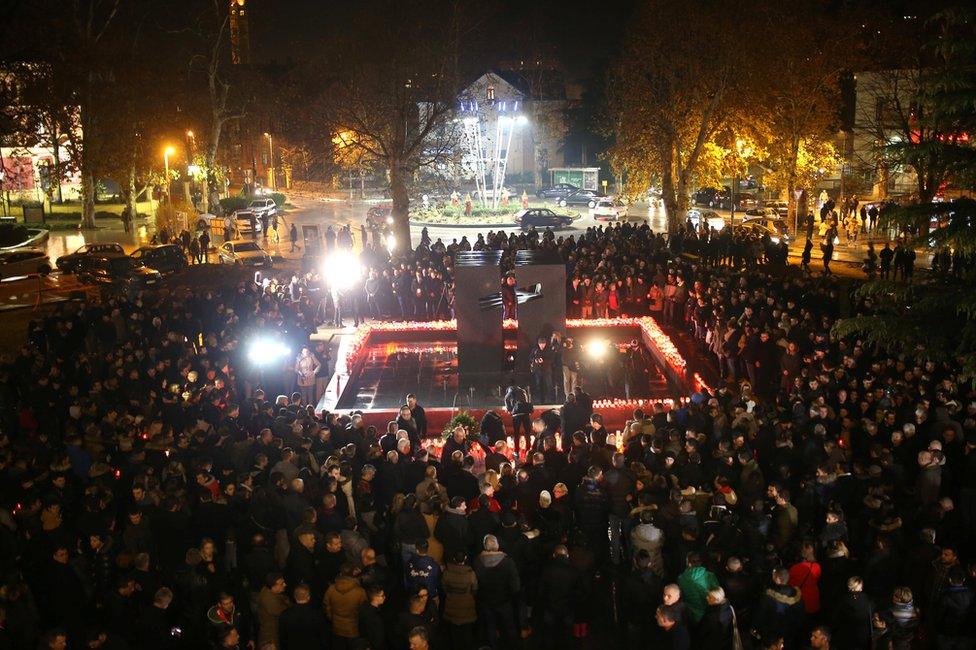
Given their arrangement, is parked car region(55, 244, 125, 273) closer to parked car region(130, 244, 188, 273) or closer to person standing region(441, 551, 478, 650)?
parked car region(130, 244, 188, 273)

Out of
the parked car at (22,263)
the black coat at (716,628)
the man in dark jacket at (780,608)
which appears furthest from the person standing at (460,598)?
the parked car at (22,263)

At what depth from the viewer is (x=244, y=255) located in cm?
3275

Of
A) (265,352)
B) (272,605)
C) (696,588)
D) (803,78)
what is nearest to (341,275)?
(265,352)

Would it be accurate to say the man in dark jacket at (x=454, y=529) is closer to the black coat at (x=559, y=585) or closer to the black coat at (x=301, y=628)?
the black coat at (x=559, y=585)

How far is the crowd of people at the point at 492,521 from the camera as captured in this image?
7.54 metres

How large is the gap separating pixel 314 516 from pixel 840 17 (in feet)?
132

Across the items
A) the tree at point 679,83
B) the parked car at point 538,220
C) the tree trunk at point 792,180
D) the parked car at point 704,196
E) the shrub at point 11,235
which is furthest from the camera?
the parked car at point 704,196

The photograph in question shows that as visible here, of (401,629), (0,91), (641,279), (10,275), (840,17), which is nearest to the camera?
(401,629)

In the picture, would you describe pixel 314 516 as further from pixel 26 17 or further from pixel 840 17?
pixel 840 17

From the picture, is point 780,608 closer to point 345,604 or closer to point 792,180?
point 345,604

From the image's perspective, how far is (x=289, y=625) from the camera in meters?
7.27

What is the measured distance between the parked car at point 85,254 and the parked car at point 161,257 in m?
0.69

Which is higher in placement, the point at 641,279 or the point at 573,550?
the point at 641,279

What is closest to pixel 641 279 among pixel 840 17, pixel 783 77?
pixel 783 77
